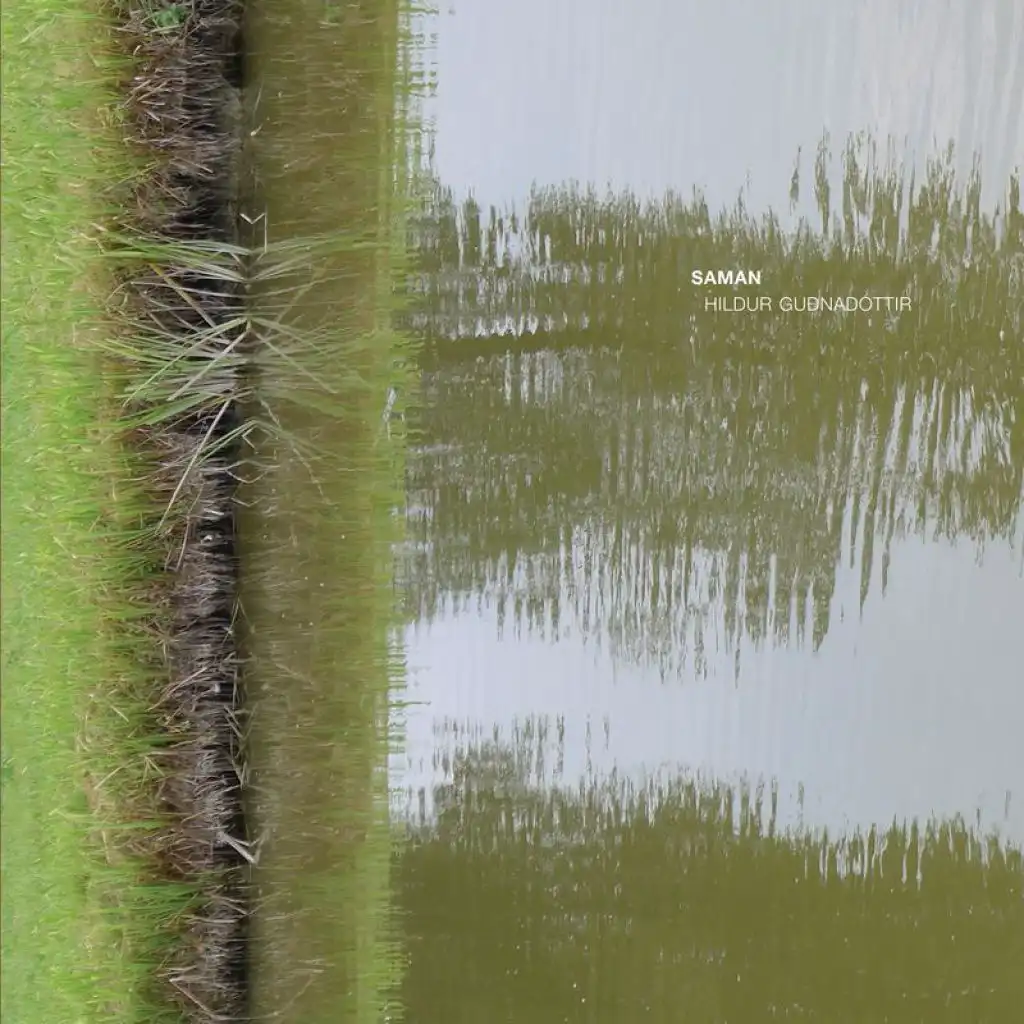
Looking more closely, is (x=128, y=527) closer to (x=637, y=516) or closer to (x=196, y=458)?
(x=196, y=458)

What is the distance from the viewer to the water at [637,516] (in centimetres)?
100

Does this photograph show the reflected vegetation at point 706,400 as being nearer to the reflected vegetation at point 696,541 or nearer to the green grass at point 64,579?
the reflected vegetation at point 696,541

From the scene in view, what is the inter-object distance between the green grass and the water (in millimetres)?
177

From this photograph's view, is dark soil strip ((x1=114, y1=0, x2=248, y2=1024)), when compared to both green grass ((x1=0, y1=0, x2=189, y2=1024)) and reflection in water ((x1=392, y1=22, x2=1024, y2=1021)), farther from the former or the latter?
reflection in water ((x1=392, y1=22, x2=1024, y2=1021))

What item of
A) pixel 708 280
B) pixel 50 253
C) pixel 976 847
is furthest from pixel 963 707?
pixel 50 253

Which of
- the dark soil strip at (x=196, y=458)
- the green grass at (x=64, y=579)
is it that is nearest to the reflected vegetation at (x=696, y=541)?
the dark soil strip at (x=196, y=458)

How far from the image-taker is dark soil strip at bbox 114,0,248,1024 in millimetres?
971

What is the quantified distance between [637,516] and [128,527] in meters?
0.66

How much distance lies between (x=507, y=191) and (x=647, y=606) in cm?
58

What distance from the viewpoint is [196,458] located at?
38.9 inches

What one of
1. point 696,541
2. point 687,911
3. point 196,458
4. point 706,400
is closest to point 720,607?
point 696,541

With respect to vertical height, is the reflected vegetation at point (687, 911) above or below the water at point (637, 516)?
below

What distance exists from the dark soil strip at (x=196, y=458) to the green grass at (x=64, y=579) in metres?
0.05

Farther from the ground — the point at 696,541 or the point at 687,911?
the point at 696,541
